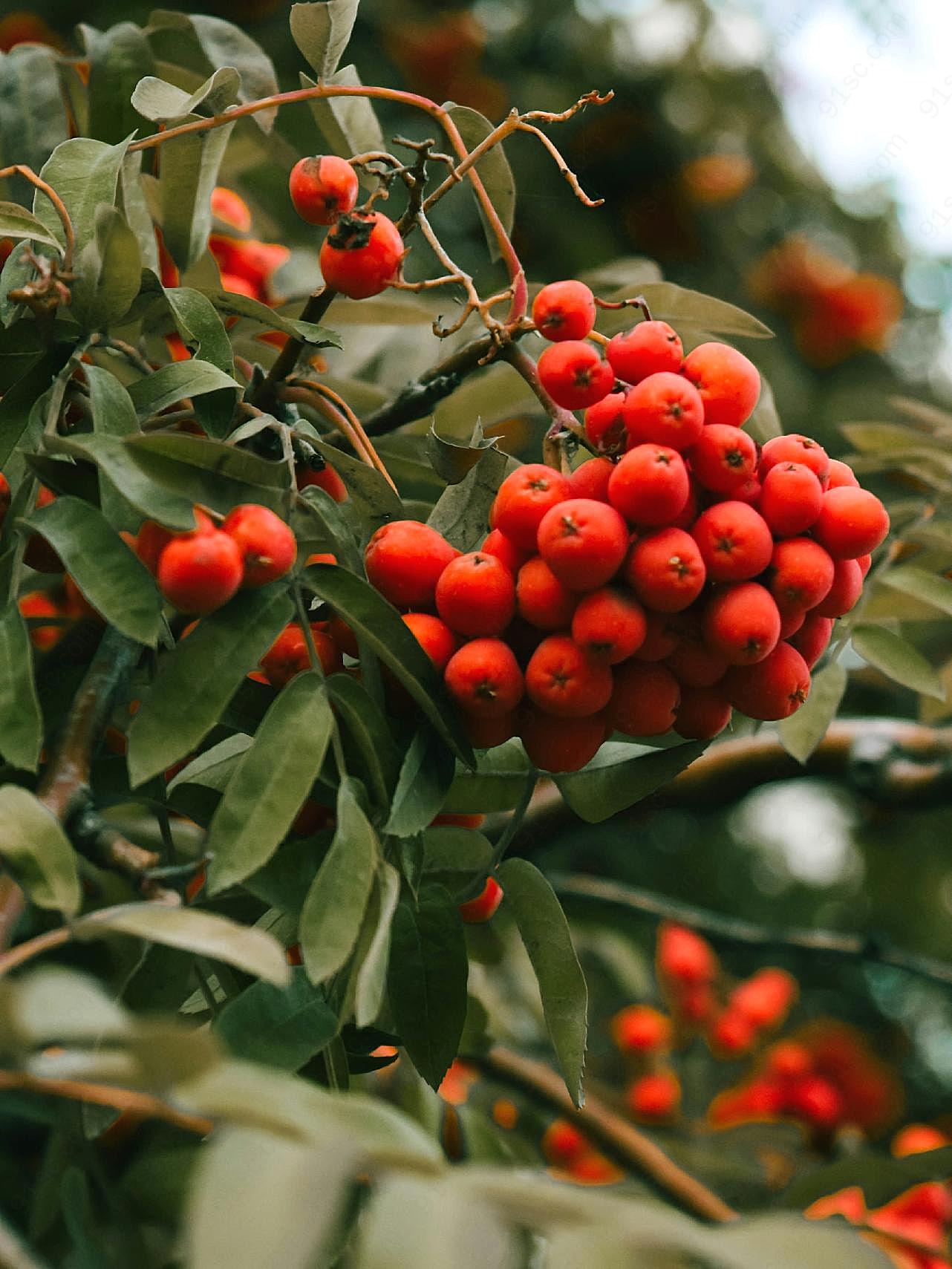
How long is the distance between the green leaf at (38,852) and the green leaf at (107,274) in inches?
12.8

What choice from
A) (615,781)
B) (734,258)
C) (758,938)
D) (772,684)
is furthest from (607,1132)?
(734,258)

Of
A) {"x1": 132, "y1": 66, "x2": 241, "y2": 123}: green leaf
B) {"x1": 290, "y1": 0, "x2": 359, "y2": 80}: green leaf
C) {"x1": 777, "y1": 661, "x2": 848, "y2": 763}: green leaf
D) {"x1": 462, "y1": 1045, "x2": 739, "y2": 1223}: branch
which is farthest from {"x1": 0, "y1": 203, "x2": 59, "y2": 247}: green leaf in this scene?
{"x1": 462, "y1": 1045, "x2": 739, "y2": 1223}: branch

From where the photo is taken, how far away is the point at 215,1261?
1.44ft

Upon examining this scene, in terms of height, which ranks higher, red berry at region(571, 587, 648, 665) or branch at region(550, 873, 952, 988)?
red berry at region(571, 587, 648, 665)

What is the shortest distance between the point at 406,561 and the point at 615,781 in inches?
8.7

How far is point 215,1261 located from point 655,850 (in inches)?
92.0

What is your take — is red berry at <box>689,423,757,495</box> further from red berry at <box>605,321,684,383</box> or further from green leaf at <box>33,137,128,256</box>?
green leaf at <box>33,137,128,256</box>

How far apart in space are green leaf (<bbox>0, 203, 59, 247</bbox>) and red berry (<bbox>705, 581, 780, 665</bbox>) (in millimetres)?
475

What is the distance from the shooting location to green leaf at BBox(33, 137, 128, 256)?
87 centimetres

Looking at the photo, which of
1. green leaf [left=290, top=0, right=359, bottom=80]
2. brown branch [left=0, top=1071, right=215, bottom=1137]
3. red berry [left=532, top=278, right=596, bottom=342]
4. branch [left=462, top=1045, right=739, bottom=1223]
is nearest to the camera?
brown branch [left=0, top=1071, right=215, bottom=1137]

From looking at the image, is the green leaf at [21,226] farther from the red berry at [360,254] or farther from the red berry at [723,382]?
the red berry at [723,382]

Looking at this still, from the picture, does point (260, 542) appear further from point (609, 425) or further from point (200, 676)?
point (609, 425)

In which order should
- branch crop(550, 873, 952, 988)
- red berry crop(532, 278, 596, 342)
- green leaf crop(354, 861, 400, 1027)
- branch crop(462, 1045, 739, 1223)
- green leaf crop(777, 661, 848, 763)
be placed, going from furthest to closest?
branch crop(550, 873, 952, 988) → branch crop(462, 1045, 739, 1223) → green leaf crop(777, 661, 848, 763) → red berry crop(532, 278, 596, 342) → green leaf crop(354, 861, 400, 1027)

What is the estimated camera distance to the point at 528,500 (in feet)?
2.65
